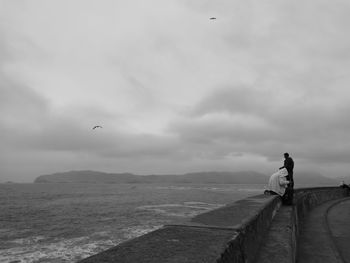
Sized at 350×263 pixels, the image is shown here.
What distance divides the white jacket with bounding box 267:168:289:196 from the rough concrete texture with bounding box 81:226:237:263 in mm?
6899

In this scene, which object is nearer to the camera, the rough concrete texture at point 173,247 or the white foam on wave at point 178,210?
the rough concrete texture at point 173,247

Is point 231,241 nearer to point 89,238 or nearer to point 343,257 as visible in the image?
point 343,257

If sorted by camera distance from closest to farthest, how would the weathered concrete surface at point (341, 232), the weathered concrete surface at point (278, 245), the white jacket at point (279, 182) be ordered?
the weathered concrete surface at point (278, 245), the weathered concrete surface at point (341, 232), the white jacket at point (279, 182)

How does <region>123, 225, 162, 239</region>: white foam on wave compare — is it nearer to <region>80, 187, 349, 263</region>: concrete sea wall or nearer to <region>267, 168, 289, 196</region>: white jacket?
<region>267, 168, 289, 196</region>: white jacket

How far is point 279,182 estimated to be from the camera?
10.3 meters

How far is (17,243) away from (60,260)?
6.70 metres

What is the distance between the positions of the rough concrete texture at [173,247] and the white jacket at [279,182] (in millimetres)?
6899

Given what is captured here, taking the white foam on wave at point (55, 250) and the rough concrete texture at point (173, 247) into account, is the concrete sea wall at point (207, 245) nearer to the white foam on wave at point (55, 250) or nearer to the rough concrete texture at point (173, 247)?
the rough concrete texture at point (173, 247)

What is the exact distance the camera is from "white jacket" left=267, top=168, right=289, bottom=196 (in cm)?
1020

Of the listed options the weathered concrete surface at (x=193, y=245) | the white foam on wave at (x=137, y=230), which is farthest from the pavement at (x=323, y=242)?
the white foam on wave at (x=137, y=230)

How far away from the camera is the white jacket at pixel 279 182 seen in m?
10.2

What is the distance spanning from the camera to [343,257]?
6715mm

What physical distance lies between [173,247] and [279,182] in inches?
312

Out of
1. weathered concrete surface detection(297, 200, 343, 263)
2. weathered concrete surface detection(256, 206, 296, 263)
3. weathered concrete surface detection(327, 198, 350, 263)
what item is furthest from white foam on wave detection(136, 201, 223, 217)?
weathered concrete surface detection(256, 206, 296, 263)
